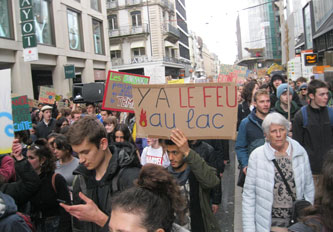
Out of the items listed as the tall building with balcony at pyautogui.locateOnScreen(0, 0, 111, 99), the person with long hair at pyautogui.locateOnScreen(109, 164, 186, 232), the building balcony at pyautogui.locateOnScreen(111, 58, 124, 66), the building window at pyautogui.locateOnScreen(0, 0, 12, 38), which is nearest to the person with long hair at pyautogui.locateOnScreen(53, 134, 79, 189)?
the person with long hair at pyautogui.locateOnScreen(109, 164, 186, 232)

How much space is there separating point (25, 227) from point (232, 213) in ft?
12.2

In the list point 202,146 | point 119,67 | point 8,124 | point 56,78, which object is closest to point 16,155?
point 8,124

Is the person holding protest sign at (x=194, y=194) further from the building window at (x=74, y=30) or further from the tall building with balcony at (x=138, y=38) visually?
the tall building with balcony at (x=138, y=38)

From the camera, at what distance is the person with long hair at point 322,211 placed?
155 cm

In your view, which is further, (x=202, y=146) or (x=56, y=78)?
(x=56, y=78)

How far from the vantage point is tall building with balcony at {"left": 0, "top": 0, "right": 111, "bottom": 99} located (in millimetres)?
15336

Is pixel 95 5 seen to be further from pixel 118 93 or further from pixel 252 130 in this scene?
pixel 252 130

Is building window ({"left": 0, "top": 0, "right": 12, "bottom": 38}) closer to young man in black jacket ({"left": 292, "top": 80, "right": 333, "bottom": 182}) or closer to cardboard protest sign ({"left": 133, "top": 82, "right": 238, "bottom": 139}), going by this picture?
young man in black jacket ({"left": 292, "top": 80, "right": 333, "bottom": 182})

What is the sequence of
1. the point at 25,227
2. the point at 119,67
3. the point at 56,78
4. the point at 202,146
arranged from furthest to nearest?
1. the point at 119,67
2. the point at 56,78
3. the point at 202,146
4. the point at 25,227

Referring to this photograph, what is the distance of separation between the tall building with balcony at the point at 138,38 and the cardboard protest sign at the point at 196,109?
1463 inches

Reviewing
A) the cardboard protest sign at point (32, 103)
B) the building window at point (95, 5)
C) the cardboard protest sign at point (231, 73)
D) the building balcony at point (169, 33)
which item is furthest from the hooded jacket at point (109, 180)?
the building balcony at point (169, 33)

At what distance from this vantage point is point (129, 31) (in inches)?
1586

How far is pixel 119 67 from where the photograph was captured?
132ft

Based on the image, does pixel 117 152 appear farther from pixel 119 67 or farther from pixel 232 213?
pixel 119 67
